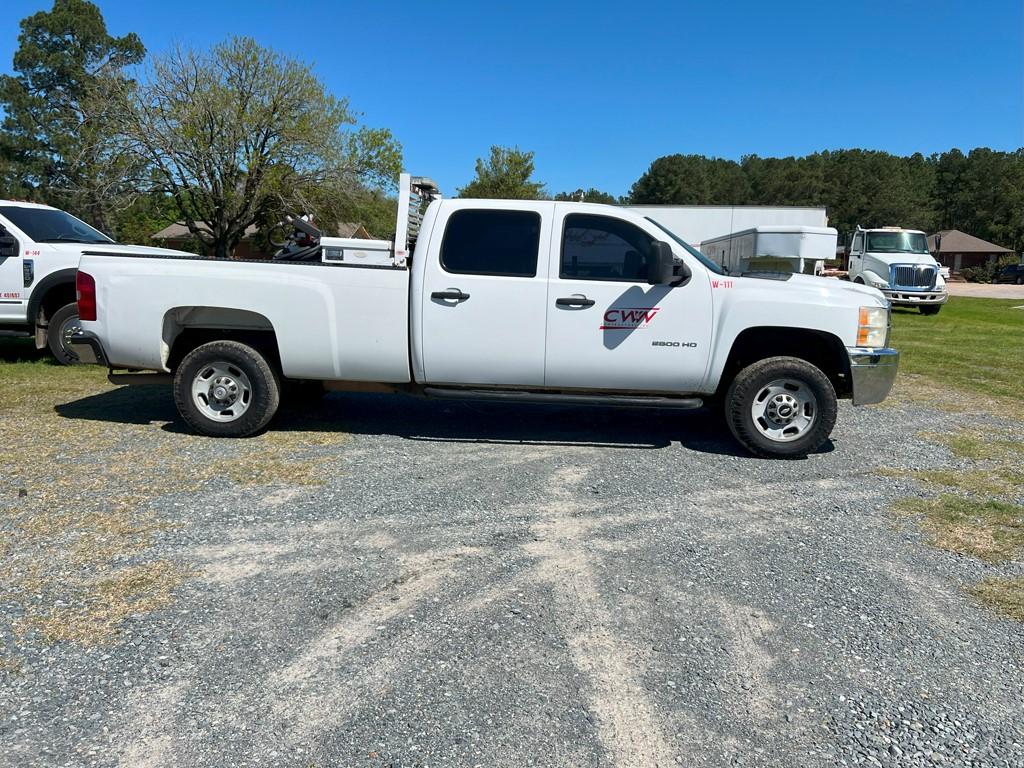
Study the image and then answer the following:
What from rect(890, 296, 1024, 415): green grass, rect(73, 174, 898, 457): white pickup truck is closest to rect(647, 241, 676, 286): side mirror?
rect(73, 174, 898, 457): white pickup truck

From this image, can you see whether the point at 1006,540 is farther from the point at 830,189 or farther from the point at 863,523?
the point at 830,189

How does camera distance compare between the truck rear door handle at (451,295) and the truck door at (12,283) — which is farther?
the truck door at (12,283)

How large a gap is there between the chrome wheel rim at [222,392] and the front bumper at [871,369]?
15.6ft

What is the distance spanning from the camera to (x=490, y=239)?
19.0ft

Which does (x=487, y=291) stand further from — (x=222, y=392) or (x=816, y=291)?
(x=816, y=291)

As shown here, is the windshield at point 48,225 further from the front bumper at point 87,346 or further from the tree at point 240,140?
the tree at point 240,140

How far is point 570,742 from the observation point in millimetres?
2549

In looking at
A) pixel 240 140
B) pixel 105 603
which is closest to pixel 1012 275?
pixel 240 140

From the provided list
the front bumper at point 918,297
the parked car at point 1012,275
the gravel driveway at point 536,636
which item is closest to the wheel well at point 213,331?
the gravel driveway at point 536,636

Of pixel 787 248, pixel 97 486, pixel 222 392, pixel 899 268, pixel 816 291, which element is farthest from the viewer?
pixel 899 268

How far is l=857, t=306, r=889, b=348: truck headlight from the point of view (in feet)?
18.7

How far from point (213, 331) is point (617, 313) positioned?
333 cm

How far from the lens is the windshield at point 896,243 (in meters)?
22.5

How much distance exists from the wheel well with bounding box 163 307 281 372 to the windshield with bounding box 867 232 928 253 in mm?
21356
